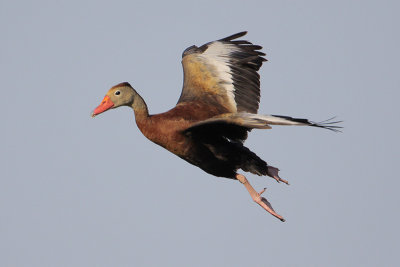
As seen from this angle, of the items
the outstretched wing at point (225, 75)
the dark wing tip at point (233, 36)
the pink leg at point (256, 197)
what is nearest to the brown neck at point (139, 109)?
the outstretched wing at point (225, 75)

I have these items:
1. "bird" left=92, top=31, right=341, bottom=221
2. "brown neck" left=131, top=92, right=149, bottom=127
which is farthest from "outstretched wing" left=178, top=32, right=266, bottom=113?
"brown neck" left=131, top=92, right=149, bottom=127

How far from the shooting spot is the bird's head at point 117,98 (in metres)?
9.76

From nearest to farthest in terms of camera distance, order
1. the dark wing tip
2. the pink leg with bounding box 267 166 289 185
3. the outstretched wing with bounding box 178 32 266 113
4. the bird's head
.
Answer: the bird's head → the pink leg with bounding box 267 166 289 185 → the outstretched wing with bounding box 178 32 266 113 → the dark wing tip

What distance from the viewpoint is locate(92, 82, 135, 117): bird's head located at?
9.76 metres

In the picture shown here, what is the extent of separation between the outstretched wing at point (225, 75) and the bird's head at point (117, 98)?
1224 millimetres

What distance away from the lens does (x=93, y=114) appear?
982cm

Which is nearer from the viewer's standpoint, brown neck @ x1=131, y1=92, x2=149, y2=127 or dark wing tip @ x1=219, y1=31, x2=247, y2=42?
brown neck @ x1=131, y1=92, x2=149, y2=127

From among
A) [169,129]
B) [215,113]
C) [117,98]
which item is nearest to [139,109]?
[117,98]

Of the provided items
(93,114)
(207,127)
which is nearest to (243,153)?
(207,127)

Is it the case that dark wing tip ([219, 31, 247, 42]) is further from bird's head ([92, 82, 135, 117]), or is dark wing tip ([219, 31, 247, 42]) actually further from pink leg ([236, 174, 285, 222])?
pink leg ([236, 174, 285, 222])

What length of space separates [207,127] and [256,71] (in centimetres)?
223

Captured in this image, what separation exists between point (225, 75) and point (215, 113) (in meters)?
0.97

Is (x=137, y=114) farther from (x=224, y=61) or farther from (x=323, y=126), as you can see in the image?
(x=323, y=126)

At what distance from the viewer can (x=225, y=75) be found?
36.1 ft
